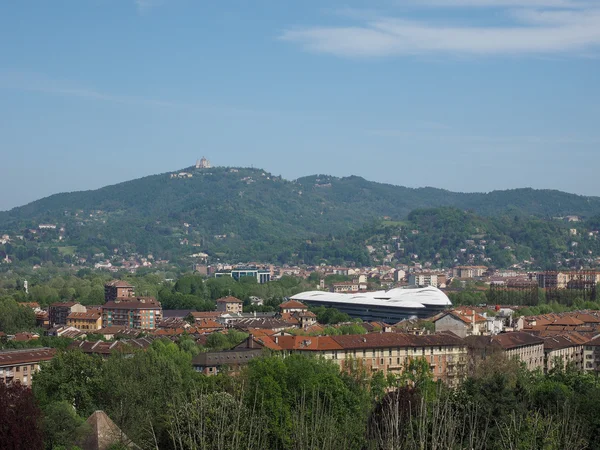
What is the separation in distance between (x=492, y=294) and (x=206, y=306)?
2836cm

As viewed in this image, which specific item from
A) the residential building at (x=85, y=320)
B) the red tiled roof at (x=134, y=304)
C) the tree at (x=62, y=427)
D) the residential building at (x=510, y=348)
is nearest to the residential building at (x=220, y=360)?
the residential building at (x=510, y=348)

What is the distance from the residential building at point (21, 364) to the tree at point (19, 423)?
75.1 ft

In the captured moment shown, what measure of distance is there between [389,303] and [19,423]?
71745mm

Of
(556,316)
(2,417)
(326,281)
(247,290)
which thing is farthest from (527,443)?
(326,281)

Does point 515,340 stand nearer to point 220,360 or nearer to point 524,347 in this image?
point 524,347

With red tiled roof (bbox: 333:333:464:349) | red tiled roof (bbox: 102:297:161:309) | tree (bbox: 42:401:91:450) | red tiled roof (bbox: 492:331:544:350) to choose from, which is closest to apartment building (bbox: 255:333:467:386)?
red tiled roof (bbox: 333:333:464:349)

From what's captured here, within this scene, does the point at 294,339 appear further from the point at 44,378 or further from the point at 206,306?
the point at 206,306

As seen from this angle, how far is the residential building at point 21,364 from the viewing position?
53344 millimetres

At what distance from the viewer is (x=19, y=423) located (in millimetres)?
28859

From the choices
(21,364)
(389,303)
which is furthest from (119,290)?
(21,364)

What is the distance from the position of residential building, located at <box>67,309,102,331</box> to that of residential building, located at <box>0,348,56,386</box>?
1394 inches

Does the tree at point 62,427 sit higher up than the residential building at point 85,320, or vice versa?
the tree at point 62,427

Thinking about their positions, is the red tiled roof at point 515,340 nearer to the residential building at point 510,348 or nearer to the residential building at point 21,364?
the residential building at point 510,348

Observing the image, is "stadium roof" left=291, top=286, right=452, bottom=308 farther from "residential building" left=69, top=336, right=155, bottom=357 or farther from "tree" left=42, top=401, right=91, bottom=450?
"tree" left=42, top=401, right=91, bottom=450
